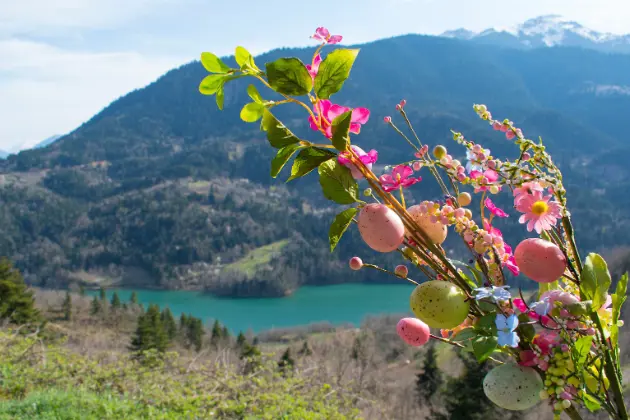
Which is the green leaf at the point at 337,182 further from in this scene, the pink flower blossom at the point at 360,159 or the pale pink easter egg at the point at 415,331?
the pale pink easter egg at the point at 415,331

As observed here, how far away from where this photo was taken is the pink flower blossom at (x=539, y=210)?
517 mm

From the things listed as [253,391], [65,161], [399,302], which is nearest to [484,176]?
[253,391]

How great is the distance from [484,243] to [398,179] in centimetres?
11

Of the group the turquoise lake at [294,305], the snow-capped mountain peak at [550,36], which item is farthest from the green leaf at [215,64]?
the snow-capped mountain peak at [550,36]

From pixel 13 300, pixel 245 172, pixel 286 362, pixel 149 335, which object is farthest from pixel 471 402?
pixel 245 172

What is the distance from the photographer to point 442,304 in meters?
0.52

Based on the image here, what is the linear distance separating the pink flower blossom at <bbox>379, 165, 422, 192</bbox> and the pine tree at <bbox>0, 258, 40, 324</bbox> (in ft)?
49.3

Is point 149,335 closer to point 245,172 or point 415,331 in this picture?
point 415,331

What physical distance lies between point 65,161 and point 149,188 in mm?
19148

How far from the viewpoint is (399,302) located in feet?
139

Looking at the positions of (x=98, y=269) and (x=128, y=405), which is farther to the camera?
(x=98, y=269)

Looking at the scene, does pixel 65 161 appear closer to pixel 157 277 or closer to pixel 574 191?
pixel 157 277

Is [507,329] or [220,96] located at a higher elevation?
[220,96]

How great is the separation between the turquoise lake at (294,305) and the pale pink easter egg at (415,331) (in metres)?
37.2
